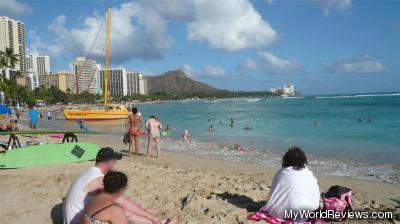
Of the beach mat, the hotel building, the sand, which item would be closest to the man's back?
the sand

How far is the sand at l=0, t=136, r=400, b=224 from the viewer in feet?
17.8

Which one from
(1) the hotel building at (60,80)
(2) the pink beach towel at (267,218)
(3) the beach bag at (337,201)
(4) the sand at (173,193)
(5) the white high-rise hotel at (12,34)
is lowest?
(4) the sand at (173,193)

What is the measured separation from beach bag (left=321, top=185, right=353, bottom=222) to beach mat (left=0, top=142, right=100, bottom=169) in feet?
20.1

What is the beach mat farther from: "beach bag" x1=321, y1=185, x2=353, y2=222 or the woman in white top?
"beach bag" x1=321, y1=185, x2=353, y2=222

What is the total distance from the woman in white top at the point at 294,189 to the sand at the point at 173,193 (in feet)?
1.89

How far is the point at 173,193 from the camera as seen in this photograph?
21.1 feet

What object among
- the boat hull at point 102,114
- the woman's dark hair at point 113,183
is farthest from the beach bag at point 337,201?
the boat hull at point 102,114

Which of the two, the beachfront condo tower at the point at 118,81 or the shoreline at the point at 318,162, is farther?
the beachfront condo tower at the point at 118,81

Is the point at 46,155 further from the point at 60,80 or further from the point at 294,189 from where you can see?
the point at 60,80

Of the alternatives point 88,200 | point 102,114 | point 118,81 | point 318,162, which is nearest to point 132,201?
point 88,200

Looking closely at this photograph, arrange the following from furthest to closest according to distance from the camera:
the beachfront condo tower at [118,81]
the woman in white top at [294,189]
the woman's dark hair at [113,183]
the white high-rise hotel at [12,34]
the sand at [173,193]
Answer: the beachfront condo tower at [118,81], the white high-rise hotel at [12,34], the sand at [173,193], the woman in white top at [294,189], the woman's dark hair at [113,183]

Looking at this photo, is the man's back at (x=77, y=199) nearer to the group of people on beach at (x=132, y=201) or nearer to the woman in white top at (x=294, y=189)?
the group of people on beach at (x=132, y=201)

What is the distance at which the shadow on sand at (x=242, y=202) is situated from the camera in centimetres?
559

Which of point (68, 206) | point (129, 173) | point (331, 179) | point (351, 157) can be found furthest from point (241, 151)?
point (68, 206)
